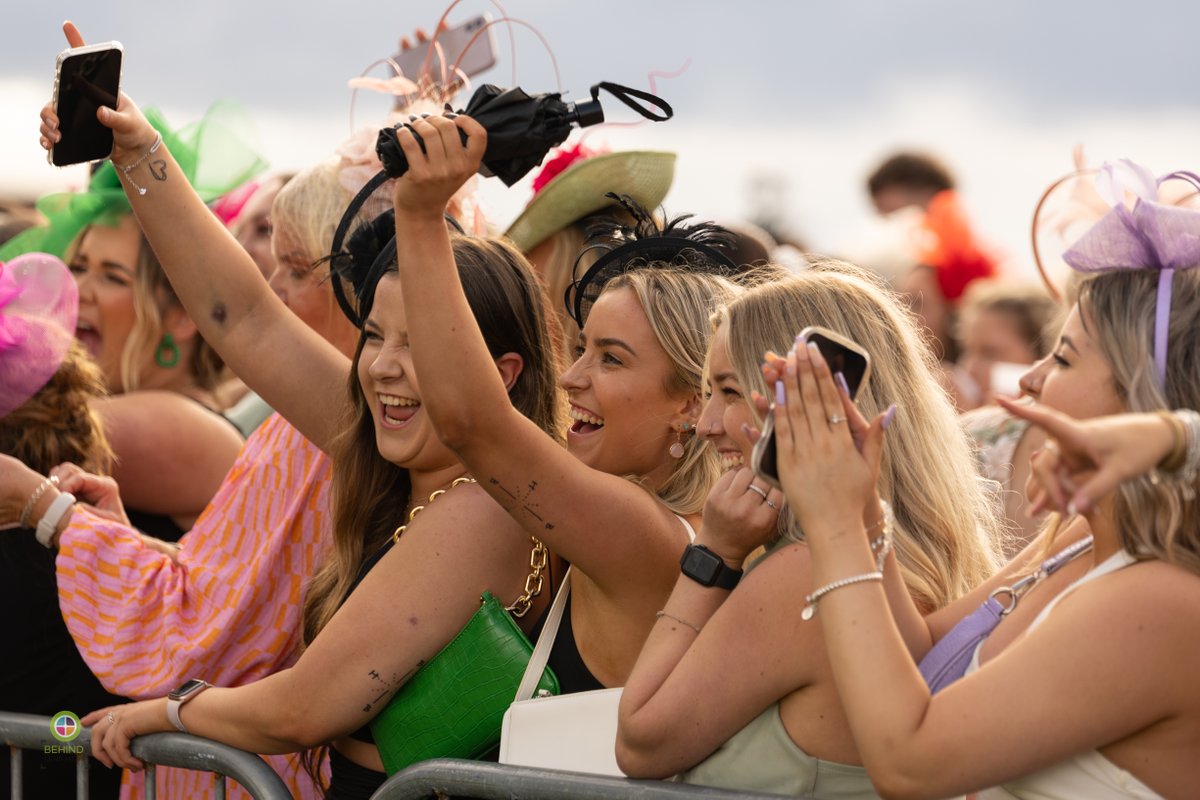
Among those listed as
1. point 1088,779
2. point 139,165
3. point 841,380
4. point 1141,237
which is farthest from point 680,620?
Answer: point 139,165

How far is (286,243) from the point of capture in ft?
12.3

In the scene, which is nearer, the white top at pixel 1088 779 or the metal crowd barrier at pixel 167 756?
the white top at pixel 1088 779

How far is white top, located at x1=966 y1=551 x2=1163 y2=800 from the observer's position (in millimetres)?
1942

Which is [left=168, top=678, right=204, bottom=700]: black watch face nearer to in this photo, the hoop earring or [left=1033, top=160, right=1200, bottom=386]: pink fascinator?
the hoop earring

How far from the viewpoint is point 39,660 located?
3.38 metres

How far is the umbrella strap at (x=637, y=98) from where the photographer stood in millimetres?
2594

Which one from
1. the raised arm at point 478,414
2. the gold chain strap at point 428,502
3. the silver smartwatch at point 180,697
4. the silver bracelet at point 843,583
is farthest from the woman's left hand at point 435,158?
the silver smartwatch at point 180,697

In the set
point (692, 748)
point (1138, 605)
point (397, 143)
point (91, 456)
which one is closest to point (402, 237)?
point (397, 143)

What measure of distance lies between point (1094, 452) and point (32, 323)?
2.71m

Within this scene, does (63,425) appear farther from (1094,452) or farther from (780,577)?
(1094,452)

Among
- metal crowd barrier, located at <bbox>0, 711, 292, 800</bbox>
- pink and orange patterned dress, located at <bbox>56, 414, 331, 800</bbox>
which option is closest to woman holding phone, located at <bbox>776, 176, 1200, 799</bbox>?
metal crowd barrier, located at <bbox>0, 711, 292, 800</bbox>

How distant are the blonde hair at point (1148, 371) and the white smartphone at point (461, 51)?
93.7 inches

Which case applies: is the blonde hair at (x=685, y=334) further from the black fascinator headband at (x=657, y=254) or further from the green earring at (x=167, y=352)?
the green earring at (x=167, y=352)

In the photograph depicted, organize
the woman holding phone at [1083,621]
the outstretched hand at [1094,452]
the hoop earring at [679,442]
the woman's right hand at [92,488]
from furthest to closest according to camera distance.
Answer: the woman's right hand at [92,488], the hoop earring at [679,442], the woman holding phone at [1083,621], the outstretched hand at [1094,452]
